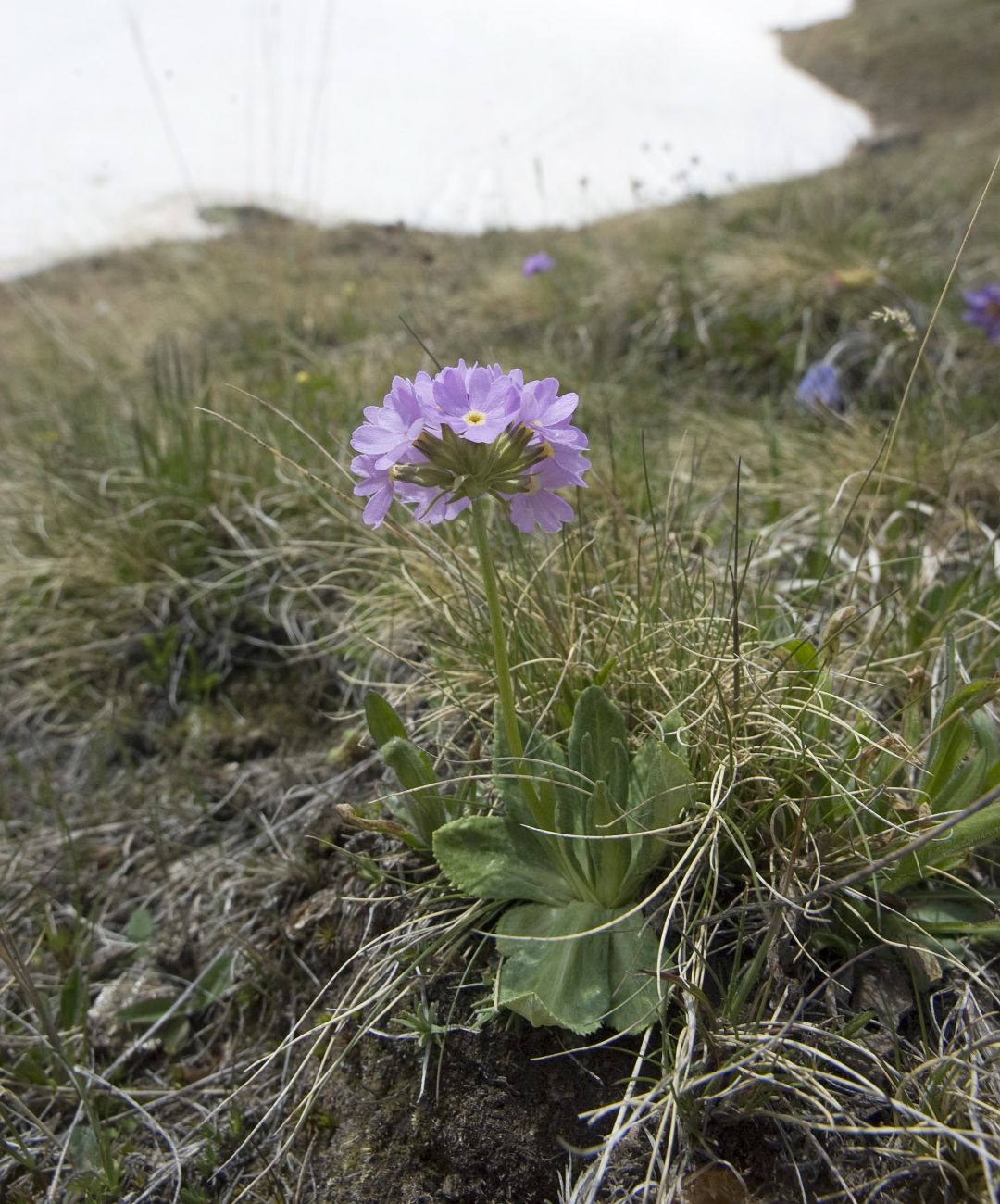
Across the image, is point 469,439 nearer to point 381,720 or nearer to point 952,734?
point 381,720

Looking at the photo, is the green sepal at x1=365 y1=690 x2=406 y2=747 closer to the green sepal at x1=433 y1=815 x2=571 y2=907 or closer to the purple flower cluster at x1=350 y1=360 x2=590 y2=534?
the green sepal at x1=433 y1=815 x2=571 y2=907

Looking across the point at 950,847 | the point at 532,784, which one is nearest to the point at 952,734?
the point at 950,847

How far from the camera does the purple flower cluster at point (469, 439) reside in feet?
3.67

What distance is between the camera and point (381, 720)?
1538 millimetres

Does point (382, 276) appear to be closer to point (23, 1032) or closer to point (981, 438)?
point (981, 438)

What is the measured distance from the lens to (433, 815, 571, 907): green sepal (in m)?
1.38

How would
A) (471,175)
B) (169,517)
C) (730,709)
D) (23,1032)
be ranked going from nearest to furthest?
(730,709), (23,1032), (169,517), (471,175)

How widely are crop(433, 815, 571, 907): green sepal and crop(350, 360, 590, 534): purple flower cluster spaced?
0.51m

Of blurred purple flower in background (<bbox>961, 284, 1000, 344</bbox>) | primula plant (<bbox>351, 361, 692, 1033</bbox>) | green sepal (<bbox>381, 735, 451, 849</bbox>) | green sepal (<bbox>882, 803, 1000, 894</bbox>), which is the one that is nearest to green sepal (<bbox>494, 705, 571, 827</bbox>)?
primula plant (<bbox>351, 361, 692, 1033</bbox>)

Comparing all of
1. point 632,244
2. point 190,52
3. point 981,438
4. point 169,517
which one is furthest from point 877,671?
point 190,52

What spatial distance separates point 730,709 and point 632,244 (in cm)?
511

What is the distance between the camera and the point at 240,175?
9172 millimetres

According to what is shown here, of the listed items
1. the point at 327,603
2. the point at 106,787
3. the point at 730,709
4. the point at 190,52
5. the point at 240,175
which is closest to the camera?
the point at 730,709

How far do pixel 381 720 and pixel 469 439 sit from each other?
618mm
